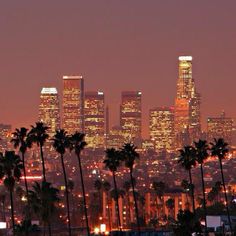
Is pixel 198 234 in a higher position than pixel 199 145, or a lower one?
lower

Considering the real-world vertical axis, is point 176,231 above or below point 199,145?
below

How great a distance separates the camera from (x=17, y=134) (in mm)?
153500

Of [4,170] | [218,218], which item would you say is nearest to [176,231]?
[4,170]

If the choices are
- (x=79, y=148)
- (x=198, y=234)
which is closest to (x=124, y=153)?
(x=79, y=148)

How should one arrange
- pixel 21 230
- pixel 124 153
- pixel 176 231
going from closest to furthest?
1. pixel 176 231
2. pixel 21 230
3. pixel 124 153

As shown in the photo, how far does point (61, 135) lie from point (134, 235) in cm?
1799

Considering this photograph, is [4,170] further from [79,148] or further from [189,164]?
[189,164]

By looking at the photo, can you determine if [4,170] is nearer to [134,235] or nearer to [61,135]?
[61,135]

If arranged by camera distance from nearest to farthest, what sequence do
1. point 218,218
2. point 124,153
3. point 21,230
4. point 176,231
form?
point 176,231, point 21,230, point 124,153, point 218,218

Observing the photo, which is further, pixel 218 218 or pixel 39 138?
pixel 218 218

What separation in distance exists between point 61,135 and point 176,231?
71.0 feet

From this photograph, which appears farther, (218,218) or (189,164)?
(218,218)

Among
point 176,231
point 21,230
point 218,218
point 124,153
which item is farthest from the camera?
point 218,218

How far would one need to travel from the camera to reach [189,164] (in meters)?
168
